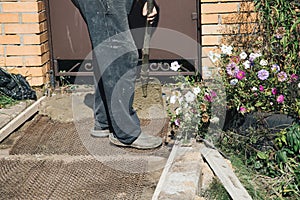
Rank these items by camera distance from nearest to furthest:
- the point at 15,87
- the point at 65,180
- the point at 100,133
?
the point at 65,180, the point at 100,133, the point at 15,87

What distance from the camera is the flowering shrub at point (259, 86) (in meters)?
4.57

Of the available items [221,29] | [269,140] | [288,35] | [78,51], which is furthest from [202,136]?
[78,51]

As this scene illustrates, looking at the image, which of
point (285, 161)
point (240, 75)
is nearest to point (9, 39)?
point (240, 75)

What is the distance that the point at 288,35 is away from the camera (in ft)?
16.0

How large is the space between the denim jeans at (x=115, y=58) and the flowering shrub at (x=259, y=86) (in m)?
0.77

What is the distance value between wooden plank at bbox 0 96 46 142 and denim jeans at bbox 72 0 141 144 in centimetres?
100

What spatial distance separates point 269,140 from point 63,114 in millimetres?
2295

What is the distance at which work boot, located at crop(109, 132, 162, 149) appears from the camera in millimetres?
4809

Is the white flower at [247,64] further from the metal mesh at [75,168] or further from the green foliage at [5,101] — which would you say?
the green foliage at [5,101]

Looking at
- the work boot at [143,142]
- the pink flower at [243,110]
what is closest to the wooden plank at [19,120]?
the work boot at [143,142]

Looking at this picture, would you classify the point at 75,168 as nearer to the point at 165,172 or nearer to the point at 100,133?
the point at 100,133

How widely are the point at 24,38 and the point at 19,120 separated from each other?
3.79ft

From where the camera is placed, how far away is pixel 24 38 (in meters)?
6.38

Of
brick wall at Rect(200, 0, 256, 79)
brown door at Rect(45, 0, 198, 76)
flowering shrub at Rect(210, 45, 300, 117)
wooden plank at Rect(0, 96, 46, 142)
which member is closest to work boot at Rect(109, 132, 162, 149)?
flowering shrub at Rect(210, 45, 300, 117)
